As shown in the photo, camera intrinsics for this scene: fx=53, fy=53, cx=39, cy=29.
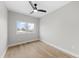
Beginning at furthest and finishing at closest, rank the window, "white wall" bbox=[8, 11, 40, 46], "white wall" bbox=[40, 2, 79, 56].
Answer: the window
"white wall" bbox=[8, 11, 40, 46]
"white wall" bbox=[40, 2, 79, 56]

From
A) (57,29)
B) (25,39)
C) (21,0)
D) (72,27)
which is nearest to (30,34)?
(25,39)

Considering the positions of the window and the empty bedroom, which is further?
the window

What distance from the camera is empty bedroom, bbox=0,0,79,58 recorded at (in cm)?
231

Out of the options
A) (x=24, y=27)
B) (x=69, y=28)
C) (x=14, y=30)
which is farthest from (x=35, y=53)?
(x=24, y=27)

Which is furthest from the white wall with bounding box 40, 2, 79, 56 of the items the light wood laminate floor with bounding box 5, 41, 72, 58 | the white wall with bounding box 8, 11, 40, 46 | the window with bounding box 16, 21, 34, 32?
the window with bounding box 16, 21, 34, 32

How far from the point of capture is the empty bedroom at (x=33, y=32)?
91.0 inches

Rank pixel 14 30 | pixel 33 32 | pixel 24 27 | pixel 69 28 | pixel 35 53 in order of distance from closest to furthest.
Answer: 1. pixel 69 28
2. pixel 35 53
3. pixel 14 30
4. pixel 24 27
5. pixel 33 32

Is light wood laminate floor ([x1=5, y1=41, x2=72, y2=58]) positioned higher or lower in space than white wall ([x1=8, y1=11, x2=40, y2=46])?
lower

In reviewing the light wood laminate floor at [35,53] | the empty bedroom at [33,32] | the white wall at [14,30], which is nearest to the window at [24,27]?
the empty bedroom at [33,32]

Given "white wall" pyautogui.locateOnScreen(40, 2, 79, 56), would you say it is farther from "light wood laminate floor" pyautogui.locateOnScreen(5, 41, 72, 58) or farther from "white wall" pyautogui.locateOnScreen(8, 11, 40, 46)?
"white wall" pyautogui.locateOnScreen(8, 11, 40, 46)

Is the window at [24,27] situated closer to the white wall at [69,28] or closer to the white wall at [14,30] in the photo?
the white wall at [14,30]

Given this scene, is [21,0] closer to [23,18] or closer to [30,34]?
[23,18]

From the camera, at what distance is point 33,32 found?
5.18m

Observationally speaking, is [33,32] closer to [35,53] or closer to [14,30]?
[14,30]
